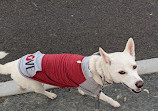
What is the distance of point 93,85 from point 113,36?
1.77 meters

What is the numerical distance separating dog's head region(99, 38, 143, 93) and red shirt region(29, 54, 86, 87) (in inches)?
19.4

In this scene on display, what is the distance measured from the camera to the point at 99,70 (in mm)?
2408

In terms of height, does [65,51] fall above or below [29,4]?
below

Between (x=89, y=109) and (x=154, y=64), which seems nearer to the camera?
(x=89, y=109)

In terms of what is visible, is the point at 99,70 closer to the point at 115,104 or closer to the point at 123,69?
the point at 123,69

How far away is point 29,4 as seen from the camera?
187 inches

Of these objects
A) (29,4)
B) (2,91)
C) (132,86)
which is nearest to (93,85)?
(132,86)

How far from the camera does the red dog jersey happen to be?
2.57 meters

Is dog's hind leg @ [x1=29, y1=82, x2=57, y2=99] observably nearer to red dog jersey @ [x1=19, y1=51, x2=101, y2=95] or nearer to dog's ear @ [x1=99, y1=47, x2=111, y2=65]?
red dog jersey @ [x1=19, y1=51, x2=101, y2=95]

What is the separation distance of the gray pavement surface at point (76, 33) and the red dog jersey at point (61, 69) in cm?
87

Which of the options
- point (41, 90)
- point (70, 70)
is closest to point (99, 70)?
point (70, 70)

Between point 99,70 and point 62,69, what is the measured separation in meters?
0.56

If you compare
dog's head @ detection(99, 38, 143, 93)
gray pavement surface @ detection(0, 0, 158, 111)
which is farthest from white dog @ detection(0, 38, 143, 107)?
gray pavement surface @ detection(0, 0, 158, 111)

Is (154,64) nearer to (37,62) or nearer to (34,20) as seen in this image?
(37,62)
